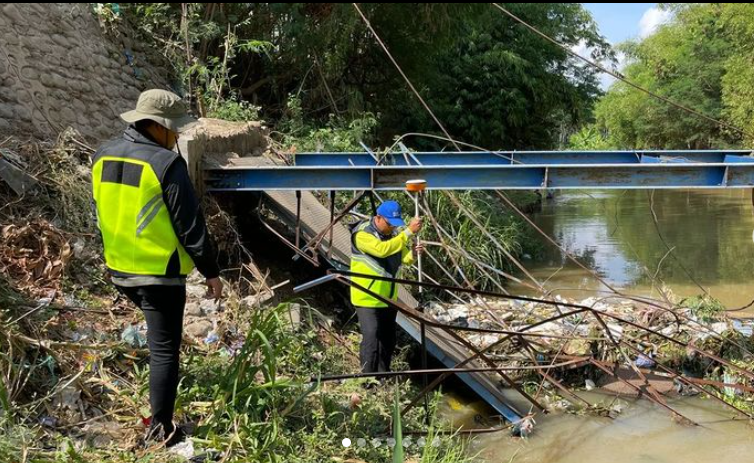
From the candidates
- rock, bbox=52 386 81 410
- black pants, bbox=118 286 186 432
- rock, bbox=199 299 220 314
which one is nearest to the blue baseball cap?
rock, bbox=199 299 220 314

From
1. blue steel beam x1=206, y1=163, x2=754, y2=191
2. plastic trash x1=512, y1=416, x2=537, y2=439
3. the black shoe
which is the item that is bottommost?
plastic trash x1=512, y1=416, x2=537, y2=439

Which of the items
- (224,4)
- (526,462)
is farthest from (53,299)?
(224,4)

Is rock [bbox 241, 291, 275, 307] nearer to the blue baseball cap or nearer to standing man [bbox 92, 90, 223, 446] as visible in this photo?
the blue baseball cap

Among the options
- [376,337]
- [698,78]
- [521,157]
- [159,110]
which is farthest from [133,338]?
[698,78]

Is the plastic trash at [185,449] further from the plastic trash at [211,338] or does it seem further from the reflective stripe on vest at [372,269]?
the reflective stripe on vest at [372,269]

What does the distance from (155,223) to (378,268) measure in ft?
7.58

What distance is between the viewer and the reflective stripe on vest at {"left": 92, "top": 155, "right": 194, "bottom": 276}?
311 centimetres

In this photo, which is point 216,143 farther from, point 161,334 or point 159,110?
point 161,334

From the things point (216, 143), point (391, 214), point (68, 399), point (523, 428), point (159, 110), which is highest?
point (159, 110)

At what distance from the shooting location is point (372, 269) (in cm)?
516

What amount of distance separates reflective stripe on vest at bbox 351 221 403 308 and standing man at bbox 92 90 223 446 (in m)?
1.99

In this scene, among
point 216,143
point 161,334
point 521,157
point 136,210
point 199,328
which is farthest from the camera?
point 521,157

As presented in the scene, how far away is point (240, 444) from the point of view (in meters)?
3.41

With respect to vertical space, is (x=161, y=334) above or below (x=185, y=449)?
above
